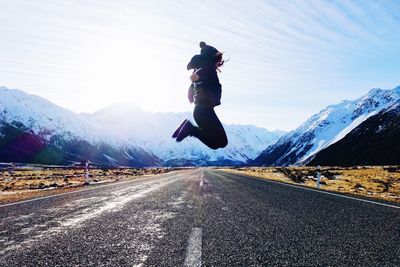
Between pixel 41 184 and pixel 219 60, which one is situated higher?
pixel 219 60

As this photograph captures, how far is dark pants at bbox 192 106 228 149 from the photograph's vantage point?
5.74 meters

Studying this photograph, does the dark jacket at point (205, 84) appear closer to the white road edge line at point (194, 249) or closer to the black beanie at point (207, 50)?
the black beanie at point (207, 50)

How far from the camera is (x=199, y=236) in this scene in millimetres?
5984

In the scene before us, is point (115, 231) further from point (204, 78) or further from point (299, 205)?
point (299, 205)

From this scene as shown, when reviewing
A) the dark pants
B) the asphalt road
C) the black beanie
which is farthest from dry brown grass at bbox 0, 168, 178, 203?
the black beanie

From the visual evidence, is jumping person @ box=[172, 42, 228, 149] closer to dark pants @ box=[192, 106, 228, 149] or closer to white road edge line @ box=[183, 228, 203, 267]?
dark pants @ box=[192, 106, 228, 149]

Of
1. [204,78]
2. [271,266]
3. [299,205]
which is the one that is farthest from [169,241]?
[299,205]

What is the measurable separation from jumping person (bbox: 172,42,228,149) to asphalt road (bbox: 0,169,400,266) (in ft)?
5.40

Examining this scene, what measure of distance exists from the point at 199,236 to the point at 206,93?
231 centimetres

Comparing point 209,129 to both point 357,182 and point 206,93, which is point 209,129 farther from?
point 357,182

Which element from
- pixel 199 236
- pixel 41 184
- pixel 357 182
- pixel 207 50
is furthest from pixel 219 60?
pixel 357 182

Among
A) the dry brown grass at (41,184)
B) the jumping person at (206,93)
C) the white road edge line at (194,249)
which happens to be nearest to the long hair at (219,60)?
the jumping person at (206,93)

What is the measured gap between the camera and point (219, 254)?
487cm

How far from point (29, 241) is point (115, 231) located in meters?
1.39
